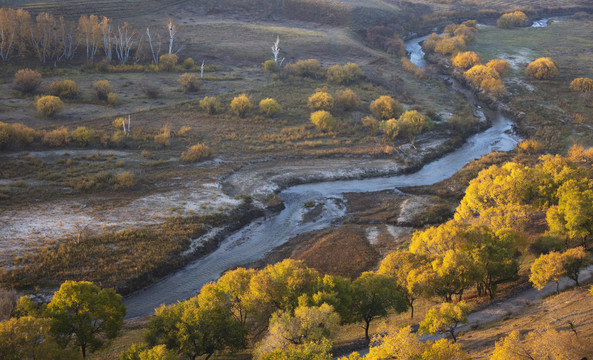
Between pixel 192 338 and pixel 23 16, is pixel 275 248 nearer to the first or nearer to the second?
pixel 192 338

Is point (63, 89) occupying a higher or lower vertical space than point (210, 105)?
higher

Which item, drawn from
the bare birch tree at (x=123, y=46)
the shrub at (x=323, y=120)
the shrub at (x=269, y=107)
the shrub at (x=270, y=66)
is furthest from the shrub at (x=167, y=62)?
the shrub at (x=323, y=120)

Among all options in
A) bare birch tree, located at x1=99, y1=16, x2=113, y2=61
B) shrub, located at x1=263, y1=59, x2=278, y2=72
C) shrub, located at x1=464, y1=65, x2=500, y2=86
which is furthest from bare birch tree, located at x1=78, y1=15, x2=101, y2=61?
shrub, located at x1=464, y1=65, x2=500, y2=86

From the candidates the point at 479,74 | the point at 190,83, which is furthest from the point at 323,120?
the point at 479,74

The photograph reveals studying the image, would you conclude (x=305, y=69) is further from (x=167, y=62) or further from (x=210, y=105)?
(x=210, y=105)

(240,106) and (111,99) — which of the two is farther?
(240,106)

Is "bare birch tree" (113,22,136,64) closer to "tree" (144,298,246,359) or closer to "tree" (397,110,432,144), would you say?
"tree" (397,110,432,144)

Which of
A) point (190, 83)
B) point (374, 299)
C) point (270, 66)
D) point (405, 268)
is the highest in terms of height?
point (270, 66)
